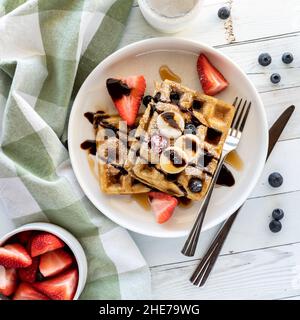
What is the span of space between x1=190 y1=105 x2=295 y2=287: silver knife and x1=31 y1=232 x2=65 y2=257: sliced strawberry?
575 millimetres

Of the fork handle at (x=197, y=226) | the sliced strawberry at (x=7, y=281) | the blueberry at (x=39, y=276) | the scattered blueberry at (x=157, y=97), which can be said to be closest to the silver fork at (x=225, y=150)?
the fork handle at (x=197, y=226)

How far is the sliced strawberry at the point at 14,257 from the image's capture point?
5.73 feet

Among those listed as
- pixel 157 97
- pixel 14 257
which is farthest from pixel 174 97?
pixel 14 257

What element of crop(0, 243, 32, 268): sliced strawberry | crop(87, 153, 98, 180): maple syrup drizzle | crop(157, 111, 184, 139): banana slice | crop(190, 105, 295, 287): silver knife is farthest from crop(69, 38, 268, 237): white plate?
crop(0, 243, 32, 268): sliced strawberry

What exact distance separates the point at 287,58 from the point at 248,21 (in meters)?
0.22

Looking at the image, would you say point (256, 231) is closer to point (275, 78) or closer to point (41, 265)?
point (275, 78)

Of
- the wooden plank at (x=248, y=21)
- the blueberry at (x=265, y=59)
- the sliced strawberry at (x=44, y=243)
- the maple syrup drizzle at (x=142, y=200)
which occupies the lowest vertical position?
the sliced strawberry at (x=44, y=243)

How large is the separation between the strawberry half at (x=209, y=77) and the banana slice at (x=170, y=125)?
0.67ft

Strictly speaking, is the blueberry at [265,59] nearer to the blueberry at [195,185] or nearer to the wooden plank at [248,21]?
the wooden plank at [248,21]

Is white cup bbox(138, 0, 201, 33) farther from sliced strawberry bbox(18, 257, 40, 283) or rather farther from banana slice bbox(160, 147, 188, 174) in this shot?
sliced strawberry bbox(18, 257, 40, 283)

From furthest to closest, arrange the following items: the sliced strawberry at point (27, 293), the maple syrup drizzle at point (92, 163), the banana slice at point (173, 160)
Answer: the maple syrup drizzle at point (92, 163), the sliced strawberry at point (27, 293), the banana slice at point (173, 160)

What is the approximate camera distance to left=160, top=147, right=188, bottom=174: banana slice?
67.3 inches
